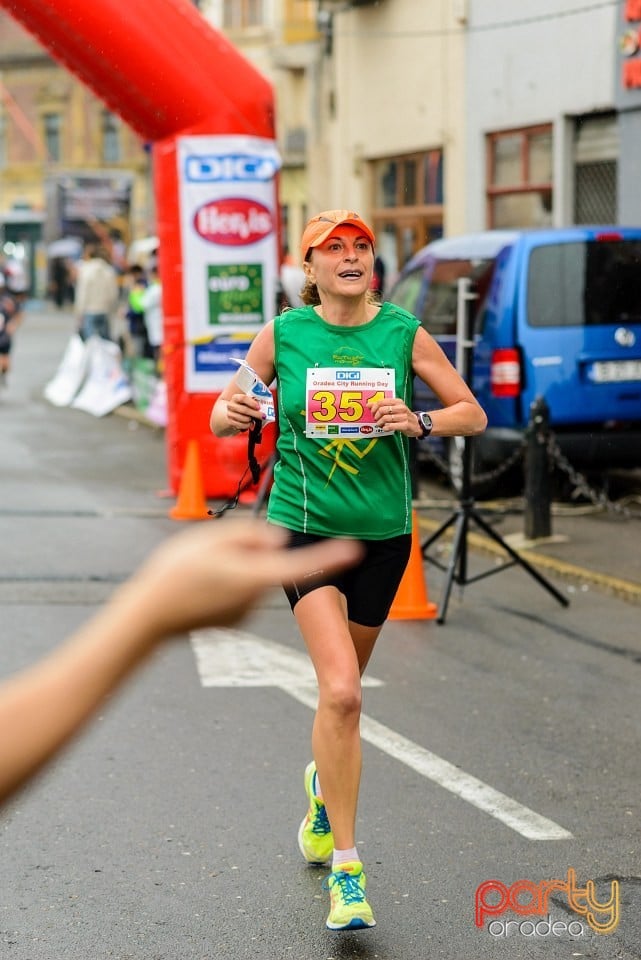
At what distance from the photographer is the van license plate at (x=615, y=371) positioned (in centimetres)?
1329

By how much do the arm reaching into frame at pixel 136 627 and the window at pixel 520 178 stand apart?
20372 millimetres

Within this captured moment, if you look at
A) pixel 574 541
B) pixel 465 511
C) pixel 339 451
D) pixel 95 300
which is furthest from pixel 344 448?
pixel 95 300

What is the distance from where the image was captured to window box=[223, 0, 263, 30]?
51.8m

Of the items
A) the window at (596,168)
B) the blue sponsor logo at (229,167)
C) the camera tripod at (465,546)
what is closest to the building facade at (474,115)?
the window at (596,168)

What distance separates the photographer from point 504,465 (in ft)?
41.6

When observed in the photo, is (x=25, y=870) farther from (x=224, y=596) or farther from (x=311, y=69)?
(x=311, y=69)

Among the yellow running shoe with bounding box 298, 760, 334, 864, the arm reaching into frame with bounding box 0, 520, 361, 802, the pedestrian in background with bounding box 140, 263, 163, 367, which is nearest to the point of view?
the arm reaching into frame with bounding box 0, 520, 361, 802

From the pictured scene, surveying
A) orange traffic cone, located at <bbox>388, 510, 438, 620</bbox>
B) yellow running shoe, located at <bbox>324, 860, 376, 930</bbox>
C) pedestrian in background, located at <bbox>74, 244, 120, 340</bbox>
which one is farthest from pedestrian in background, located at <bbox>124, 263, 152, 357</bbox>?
yellow running shoe, located at <bbox>324, 860, 376, 930</bbox>

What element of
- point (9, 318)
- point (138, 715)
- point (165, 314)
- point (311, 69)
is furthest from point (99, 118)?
point (138, 715)

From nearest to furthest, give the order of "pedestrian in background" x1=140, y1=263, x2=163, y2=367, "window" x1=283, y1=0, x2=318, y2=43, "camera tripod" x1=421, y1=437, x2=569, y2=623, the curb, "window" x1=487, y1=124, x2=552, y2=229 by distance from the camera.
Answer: "camera tripod" x1=421, y1=437, x2=569, y2=623
the curb
"window" x1=487, y1=124, x2=552, y2=229
"pedestrian in background" x1=140, y1=263, x2=163, y2=367
"window" x1=283, y1=0, x2=318, y2=43

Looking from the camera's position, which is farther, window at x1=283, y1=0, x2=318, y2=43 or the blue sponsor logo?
window at x1=283, y1=0, x2=318, y2=43

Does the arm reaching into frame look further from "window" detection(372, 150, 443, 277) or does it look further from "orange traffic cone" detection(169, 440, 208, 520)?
"window" detection(372, 150, 443, 277)

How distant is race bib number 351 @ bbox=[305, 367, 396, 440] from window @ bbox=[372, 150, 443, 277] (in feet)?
69.6

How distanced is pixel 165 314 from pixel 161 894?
962 cm
